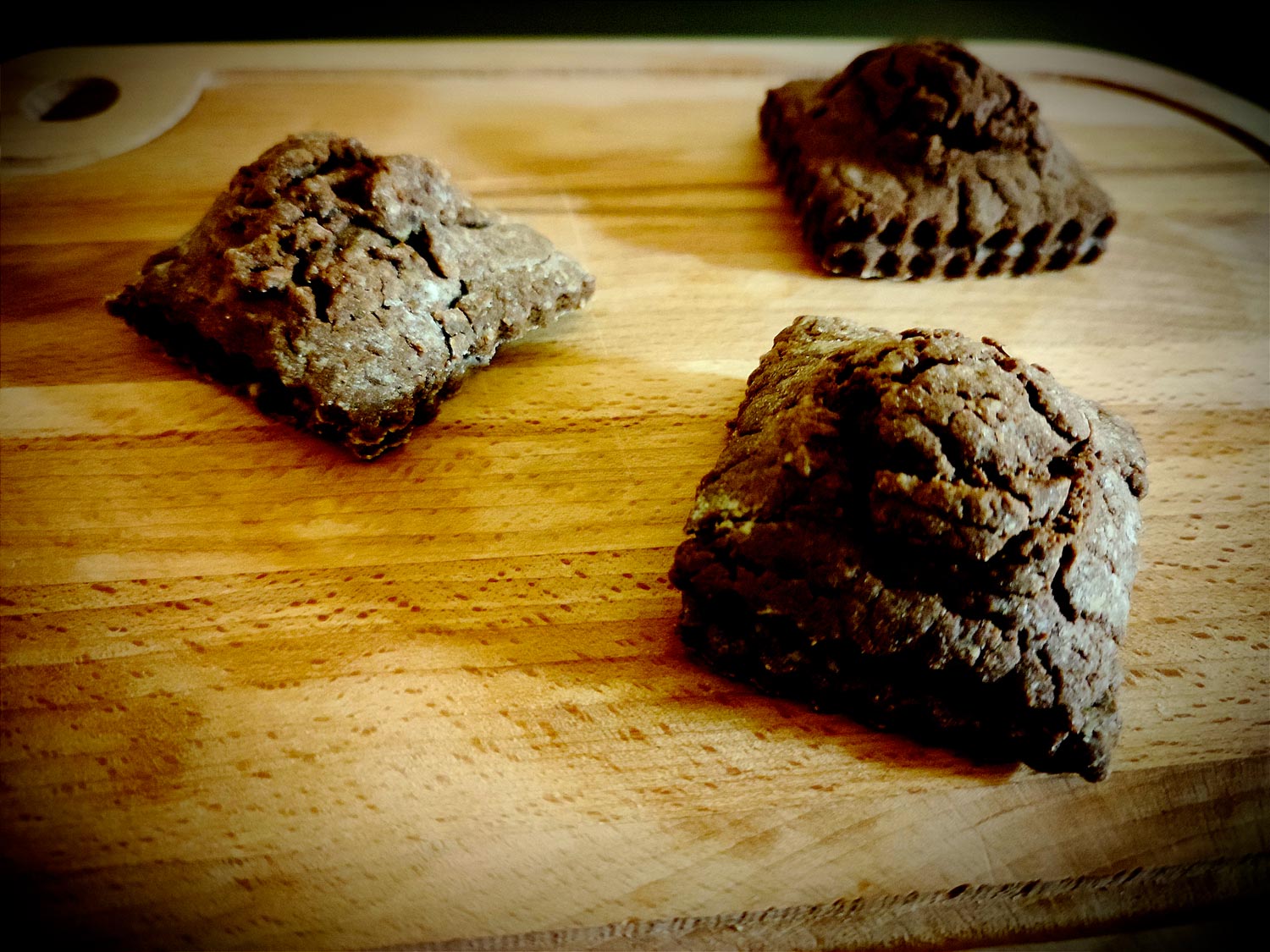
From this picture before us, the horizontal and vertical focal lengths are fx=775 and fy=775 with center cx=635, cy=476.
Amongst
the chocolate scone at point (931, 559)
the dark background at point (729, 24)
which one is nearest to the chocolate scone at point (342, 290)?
the chocolate scone at point (931, 559)

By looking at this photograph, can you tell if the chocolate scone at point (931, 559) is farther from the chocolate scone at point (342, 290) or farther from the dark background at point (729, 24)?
the dark background at point (729, 24)

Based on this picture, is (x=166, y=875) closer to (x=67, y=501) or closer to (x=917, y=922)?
(x=67, y=501)

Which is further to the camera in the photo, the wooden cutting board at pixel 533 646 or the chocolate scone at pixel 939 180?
the chocolate scone at pixel 939 180

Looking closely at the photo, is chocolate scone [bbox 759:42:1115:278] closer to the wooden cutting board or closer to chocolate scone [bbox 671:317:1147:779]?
the wooden cutting board

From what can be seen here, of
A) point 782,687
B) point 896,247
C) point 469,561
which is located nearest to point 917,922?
point 782,687

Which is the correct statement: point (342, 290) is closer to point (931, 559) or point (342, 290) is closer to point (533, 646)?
point (533, 646)

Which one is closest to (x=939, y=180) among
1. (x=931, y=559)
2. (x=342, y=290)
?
(x=931, y=559)
